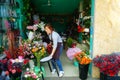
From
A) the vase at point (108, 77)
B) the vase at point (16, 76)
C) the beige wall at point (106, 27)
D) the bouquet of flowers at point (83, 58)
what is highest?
the beige wall at point (106, 27)

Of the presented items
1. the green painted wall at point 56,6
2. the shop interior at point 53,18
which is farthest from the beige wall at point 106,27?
the green painted wall at point 56,6

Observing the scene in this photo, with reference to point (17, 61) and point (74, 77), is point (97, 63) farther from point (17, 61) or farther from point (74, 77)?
point (17, 61)

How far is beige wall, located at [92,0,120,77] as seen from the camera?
5156mm

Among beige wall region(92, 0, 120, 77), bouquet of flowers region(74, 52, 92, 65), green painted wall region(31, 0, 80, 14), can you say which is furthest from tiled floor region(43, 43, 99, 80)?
green painted wall region(31, 0, 80, 14)

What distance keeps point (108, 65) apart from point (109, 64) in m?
0.03

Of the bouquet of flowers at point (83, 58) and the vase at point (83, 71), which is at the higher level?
the bouquet of flowers at point (83, 58)

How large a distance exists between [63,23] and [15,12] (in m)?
4.23

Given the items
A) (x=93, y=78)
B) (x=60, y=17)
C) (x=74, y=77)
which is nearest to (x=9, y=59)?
(x=74, y=77)

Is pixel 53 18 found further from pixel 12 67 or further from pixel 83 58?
pixel 12 67

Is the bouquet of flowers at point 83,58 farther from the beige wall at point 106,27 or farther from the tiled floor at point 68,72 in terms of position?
the tiled floor at point 68,72

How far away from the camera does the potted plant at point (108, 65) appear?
474cm

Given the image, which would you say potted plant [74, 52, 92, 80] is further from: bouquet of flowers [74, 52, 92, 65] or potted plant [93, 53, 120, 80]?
potted plant [93, 53, 120, 80]

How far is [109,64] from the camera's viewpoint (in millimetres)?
4727

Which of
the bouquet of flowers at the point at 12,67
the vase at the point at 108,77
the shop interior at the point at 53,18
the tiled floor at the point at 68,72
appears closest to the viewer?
the bouquet of flowers at the point at 12,67
